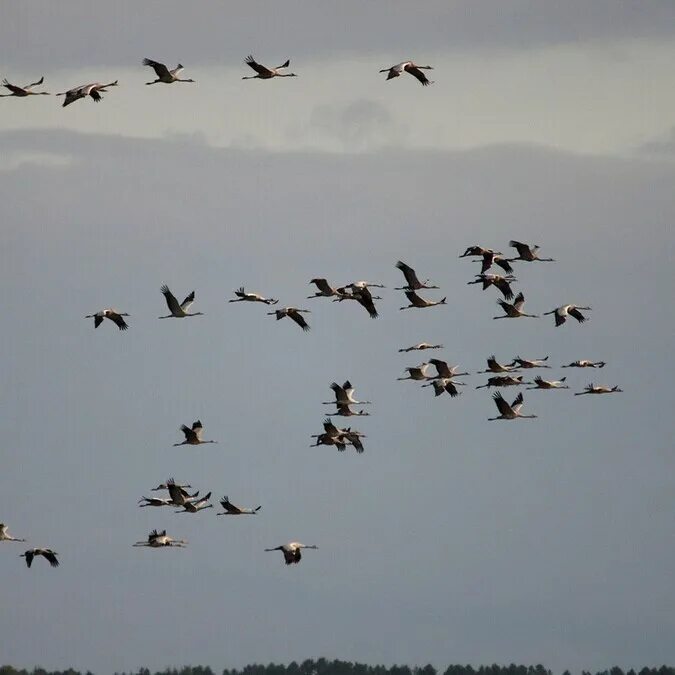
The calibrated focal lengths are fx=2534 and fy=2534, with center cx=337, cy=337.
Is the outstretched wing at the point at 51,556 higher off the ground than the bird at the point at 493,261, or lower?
lower

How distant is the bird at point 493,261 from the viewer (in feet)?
233

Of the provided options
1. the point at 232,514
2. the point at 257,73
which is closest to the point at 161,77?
the point at 257,73

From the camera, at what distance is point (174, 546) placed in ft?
225

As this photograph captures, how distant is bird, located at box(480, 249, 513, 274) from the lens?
7106 cm

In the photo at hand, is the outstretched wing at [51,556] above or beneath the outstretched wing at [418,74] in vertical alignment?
beneath

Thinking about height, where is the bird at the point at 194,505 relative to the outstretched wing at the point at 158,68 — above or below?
below

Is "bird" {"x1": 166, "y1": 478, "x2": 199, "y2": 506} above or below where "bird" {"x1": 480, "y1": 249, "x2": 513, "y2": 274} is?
below

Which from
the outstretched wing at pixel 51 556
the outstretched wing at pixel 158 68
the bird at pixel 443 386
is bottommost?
the outstretched wing at pixel 51 556

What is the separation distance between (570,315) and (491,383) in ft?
10.6

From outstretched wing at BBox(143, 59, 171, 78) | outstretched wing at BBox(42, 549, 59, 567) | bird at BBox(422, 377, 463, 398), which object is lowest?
outstretched wing at BBox(42, 549, 59, 567)

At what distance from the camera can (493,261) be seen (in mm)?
72312

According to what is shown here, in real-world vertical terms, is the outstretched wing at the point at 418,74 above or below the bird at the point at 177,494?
above

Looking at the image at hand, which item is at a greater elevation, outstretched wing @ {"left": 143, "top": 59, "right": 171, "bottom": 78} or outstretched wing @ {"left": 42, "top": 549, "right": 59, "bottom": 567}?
outstretched wing @ {"left": 143, "top": 59, "right": 171, "bottom": 78}

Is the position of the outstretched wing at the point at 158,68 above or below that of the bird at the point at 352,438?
→ above
